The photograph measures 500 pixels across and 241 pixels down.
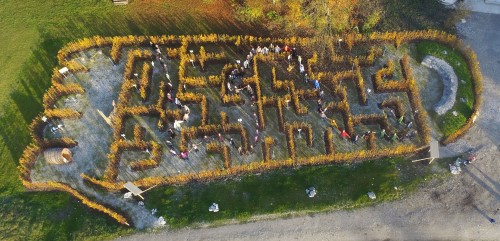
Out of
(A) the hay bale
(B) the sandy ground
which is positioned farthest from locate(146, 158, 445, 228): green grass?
(A) the hay bale

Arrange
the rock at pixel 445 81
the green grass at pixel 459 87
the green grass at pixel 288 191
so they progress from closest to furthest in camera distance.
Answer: the green grass at pixel 288 191 < the green grass at pixel 459 87 < the rock at pixel 445 81

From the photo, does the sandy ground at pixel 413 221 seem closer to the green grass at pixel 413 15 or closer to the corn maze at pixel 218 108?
the corn maze at pixel 218 108

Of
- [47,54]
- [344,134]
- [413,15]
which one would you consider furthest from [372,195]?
[47,54]

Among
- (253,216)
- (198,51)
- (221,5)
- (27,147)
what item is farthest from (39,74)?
(253,216)

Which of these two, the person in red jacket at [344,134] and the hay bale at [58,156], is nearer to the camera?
the hay bale at [58,156]

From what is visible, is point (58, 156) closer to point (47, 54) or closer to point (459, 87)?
point (47, 54)

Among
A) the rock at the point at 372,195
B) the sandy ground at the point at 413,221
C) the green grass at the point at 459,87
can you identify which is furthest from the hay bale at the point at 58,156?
the green grass at the point at 459,87

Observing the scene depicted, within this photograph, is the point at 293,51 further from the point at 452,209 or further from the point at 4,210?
the point at 4,210

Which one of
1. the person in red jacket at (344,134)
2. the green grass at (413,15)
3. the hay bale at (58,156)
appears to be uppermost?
the green grass at (413,15)

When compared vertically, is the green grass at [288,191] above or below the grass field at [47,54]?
below
